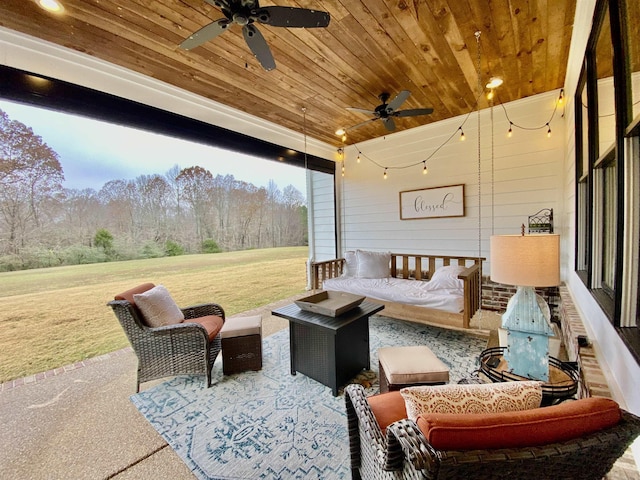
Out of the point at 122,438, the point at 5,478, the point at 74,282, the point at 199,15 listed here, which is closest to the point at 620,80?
the point at 199,15

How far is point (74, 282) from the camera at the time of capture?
9.67 ft

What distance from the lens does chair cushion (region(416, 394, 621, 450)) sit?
0.67 meters

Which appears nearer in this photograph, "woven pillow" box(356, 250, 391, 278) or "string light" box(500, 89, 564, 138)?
"string light" box(500, 89, 564, 138)

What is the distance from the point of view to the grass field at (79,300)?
8.47 ft

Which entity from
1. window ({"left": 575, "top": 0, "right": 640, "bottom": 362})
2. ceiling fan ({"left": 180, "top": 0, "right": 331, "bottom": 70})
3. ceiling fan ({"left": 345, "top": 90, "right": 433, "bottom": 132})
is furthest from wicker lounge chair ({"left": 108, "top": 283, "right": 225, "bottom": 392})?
ceiling fan ({"left": 345, "top": 90, "right": 433, "bottom": 132})

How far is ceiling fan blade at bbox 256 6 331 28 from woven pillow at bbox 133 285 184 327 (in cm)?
238

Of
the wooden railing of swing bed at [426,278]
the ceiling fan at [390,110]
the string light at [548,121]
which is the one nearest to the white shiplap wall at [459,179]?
the string light at [548,121]

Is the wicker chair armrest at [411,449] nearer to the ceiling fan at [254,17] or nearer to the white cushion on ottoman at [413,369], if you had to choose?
the white cushion on ottoman at [413,369]

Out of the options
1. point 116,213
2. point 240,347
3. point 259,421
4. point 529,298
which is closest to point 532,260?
point 529,298

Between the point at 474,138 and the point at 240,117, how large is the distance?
362 centimetres

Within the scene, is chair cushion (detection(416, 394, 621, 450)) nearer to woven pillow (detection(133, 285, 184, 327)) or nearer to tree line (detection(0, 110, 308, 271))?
woven pillow (detection(133, 285, 184, 327))

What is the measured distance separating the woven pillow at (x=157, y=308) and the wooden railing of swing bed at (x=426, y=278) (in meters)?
2.11

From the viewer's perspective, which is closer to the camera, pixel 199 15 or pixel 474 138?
pixel 199 15

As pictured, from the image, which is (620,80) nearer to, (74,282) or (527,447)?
(527,447)
